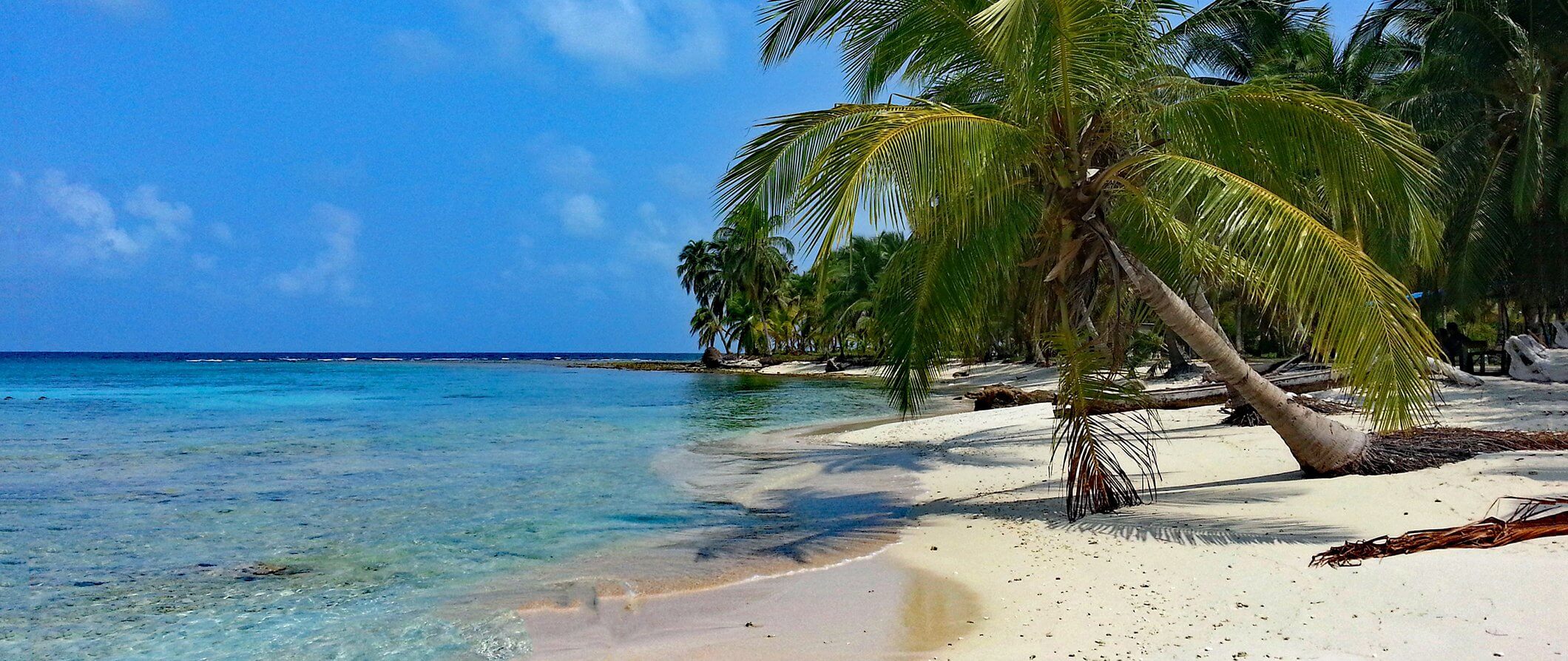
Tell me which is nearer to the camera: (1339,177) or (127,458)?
(1339,177)

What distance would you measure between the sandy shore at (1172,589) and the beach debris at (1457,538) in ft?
0.27

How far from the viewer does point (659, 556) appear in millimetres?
6613

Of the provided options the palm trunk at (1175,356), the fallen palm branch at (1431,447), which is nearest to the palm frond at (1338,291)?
the fallen palm branch at (1431,447)

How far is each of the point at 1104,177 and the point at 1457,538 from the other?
2998 millimetres

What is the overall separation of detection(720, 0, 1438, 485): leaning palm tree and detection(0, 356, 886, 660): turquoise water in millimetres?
3285

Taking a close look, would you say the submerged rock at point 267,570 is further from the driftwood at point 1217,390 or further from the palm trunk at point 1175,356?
the palm trunk at point 1175,356

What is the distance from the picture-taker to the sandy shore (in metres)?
3.65

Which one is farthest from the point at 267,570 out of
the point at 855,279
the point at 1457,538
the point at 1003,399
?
the point at 855,279

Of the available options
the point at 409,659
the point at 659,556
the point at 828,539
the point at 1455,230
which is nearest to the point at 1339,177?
the point at 828,539

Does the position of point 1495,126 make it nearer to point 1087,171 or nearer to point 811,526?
point 1087,171

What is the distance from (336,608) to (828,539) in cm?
351

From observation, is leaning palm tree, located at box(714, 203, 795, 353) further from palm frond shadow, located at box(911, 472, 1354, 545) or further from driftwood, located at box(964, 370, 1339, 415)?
palm frond shadow, located at box(911, 472, 1354, 545)

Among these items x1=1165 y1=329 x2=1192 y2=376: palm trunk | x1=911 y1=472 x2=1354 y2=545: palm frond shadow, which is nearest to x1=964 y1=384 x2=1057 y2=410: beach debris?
x1=1165 y1=329 x2=1192 y2=376: palm trunk

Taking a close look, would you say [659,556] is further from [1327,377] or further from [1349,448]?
[1327,377]
